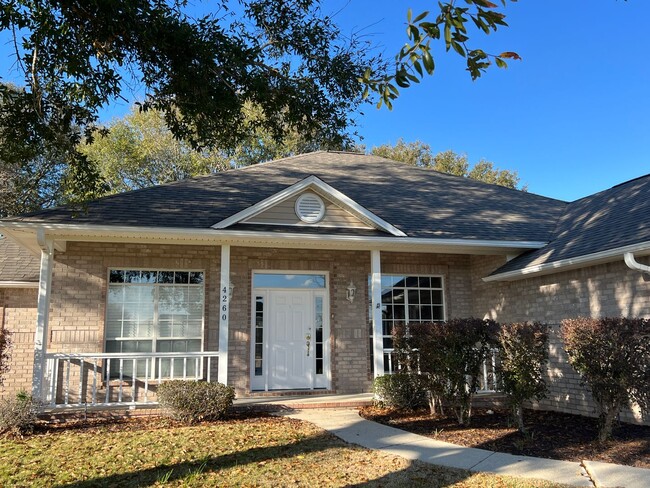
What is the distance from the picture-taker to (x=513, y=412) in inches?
277

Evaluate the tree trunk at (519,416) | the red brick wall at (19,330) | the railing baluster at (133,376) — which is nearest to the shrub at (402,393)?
the tree trunk at (519,416)

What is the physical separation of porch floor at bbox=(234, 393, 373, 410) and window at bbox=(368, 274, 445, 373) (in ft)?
5.73

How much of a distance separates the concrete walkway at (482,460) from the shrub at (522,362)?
1.06 m

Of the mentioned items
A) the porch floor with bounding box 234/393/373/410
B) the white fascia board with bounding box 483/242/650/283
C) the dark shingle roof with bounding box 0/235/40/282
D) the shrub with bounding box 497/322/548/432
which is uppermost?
the dark shingle roof with bounding box 0/235/40/282

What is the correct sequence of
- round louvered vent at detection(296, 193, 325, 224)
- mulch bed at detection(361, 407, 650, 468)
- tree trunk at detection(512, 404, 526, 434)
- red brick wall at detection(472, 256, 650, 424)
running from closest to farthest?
mulch bed at detection(361, 407, 650, 468) < tree trunk at detection(512, 404, 526, 434) < red brick wall at detection(472, 256, 650, 424) < round louvered vent at detection(296, 193, 325, 224)

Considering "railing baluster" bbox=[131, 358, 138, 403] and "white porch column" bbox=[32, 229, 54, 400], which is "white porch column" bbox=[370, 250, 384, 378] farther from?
"white porch column" bbox=[32, 229, 54, 400]

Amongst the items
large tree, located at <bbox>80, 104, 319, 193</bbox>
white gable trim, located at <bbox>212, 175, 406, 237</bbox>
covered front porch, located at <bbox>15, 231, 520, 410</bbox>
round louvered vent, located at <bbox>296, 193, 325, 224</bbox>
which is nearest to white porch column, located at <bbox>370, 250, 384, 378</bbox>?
covered front porch, located at <bbox>15, 231, 520, 410</bbox>

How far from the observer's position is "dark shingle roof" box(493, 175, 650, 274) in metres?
8.38

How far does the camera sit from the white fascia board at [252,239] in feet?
28.2

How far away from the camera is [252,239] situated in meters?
9.30

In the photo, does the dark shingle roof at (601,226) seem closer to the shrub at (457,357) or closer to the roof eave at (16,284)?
the shrub at (457,357)

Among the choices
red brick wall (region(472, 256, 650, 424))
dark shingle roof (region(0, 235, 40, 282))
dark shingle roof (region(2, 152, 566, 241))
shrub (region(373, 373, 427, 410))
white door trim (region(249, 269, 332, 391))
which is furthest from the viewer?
dark shingle roof (region(0, 235, 40, 282))

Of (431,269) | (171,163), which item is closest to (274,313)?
(431,269)

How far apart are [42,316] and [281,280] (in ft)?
14.4
